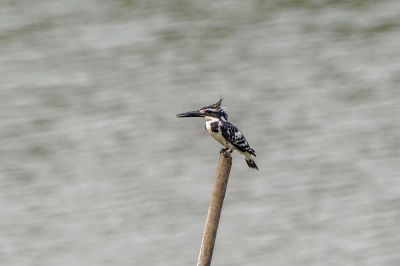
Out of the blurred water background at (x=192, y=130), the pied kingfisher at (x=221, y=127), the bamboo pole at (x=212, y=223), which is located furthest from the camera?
the blurred water background at (x=192, y=130)

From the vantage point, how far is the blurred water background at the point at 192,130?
8750mm

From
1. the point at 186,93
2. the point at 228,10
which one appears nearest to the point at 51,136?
the point at 186,93

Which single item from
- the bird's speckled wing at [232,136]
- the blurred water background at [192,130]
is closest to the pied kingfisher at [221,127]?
the bird's speckled wing at [232,136]

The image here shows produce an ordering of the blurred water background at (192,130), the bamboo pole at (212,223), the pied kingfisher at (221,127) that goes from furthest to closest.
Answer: the blurred water background at (192,130) → the pied kingfisher at (221,127) → the bamboo pole at (212,223)

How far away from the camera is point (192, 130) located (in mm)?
9477

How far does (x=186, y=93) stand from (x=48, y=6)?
5.55ft

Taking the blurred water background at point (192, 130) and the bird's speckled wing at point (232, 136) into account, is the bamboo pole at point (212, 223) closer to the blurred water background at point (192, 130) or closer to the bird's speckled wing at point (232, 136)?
the bird's speckled wing at point (232, 136)

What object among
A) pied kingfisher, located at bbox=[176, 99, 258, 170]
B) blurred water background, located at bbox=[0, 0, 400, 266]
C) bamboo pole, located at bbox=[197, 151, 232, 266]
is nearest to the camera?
bamboo pole, located at bbox=[197, 151, 232, 266]

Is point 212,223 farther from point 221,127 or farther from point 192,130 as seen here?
point 192,130

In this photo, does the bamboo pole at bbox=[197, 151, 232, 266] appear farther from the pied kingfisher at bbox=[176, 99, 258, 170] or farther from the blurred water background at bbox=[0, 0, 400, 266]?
the blurred water background at bbox=[0, 0, 400, 266]

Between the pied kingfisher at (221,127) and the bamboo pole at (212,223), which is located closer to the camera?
the bamboo pole at (212,223)

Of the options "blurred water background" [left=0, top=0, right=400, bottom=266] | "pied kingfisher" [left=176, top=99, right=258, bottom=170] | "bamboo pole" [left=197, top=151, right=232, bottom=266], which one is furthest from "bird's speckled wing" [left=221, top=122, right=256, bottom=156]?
"blurred water background" [left=0, top=0, right=400, bottom=266]

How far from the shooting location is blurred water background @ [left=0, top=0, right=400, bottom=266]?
344 inches

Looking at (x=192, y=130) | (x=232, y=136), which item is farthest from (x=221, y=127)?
(x=192, y=130)
